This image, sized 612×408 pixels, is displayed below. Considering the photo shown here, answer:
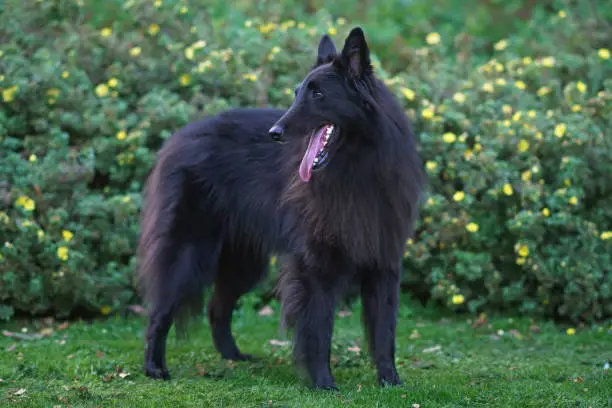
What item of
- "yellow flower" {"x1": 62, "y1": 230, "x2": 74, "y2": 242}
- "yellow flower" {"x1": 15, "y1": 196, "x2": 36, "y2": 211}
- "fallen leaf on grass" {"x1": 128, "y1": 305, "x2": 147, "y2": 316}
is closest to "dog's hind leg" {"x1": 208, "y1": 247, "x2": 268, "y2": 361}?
"fallen leaf on grass" {"x1": 128, "y1": 305, "x2": 147, "y2": 316}

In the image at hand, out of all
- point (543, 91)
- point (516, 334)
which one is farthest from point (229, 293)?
point (543, 91)

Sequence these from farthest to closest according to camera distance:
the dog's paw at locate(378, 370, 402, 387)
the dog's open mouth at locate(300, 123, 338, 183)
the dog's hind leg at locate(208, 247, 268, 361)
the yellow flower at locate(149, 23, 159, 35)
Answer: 1. the yellow flower at locate(149, 23, 159, 35)
2. the dog's hind leg at locate(208, 247, 268, 361)
3. the dog's paw at locate(378, 370, 402, 387)
4. the dog's open mouth at locate(300, 123, 338, 183)

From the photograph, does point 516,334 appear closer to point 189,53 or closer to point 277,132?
point 277,132

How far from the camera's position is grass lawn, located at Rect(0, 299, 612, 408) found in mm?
4184

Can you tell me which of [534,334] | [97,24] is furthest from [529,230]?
[97,24]

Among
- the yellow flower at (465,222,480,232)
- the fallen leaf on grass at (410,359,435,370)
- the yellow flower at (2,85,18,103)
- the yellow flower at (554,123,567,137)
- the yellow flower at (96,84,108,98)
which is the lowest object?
the fallen leaf on grass at (410,359,435,370)

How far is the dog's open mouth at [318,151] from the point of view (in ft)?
13.9

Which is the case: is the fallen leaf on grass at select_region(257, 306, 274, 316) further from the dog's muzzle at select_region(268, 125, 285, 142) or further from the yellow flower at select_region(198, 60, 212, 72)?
the dog's muzzle at select_region(268, 125, 285, 142)

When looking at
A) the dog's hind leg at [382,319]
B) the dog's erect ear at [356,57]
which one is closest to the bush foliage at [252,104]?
the dog's hind leg at [382,319]

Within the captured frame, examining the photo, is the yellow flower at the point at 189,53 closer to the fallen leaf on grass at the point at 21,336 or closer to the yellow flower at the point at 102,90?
the yellow flower at the point at 102,90

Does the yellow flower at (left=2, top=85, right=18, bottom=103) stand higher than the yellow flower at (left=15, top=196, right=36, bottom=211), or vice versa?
the yellow flower at (left=2, top=85, right=18, bottom=103)

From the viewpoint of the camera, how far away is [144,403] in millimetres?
4129

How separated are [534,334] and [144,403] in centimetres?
334

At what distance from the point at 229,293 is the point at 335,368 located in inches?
36.4
